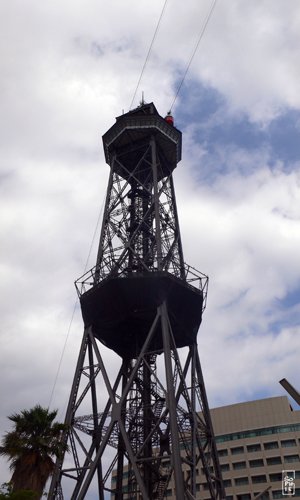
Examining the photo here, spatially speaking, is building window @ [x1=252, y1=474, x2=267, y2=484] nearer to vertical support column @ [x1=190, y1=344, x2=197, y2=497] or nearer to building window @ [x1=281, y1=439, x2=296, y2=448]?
building window @ [x1=281, y1=439, x2=296, y2=448]

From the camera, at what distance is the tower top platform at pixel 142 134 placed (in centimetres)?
3966

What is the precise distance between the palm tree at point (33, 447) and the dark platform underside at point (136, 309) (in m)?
10.4

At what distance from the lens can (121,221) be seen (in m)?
37.7

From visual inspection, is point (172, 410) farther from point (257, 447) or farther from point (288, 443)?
point (257, 447)

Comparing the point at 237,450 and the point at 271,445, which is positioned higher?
the point at 237,450

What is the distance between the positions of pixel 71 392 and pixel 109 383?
2784 millimetres

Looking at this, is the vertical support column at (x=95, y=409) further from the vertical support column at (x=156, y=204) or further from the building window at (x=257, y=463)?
the building window at (x=257, y=463)

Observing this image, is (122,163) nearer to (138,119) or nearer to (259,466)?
(138,119)

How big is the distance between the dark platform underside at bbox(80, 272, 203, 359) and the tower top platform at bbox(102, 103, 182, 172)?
13.5 metres

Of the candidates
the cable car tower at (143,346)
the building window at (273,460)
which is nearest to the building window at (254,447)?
the building window at (273,460)

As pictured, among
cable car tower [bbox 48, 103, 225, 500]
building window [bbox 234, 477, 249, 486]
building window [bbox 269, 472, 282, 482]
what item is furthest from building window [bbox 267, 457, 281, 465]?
cable car tower [bbox 48, 103, 225, 500]

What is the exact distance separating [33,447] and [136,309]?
42.0ft

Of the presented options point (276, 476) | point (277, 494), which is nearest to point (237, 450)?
point (276, 476)

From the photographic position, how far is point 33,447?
20.5 m
